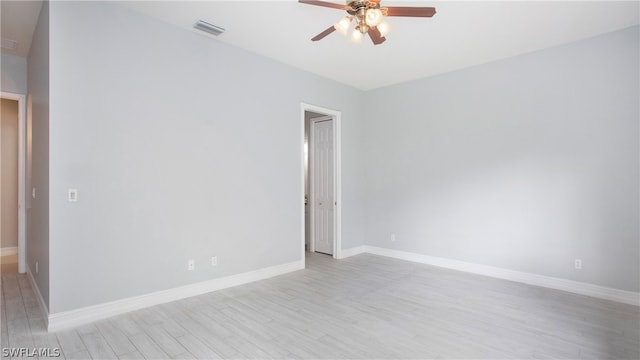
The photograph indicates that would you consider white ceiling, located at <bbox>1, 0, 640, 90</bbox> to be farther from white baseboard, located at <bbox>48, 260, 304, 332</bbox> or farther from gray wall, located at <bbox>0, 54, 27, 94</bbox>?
white baseboard, located at <bbox>48, 260, 304, 332</bbox>

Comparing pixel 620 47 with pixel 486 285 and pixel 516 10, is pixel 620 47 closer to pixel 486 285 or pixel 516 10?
pixel 516 10

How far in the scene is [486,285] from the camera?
163 inches

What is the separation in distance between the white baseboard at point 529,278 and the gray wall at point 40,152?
4523 mm

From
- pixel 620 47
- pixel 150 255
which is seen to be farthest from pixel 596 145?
pixel 150 255

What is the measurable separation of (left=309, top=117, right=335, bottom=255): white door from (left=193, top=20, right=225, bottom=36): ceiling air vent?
8.26ft

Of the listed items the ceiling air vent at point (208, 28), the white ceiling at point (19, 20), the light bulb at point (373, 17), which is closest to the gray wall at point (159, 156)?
the ceiling air vent at point (208, 28)

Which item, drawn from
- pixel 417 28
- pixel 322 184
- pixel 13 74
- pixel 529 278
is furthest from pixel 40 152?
pixel 529 278

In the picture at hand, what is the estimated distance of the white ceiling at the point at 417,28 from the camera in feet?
10.2

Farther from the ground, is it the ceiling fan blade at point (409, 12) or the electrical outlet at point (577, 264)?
the ceiling fan blade at point (409, 12)

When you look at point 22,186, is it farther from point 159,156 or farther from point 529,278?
point 529,278

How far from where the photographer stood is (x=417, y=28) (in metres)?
3.50

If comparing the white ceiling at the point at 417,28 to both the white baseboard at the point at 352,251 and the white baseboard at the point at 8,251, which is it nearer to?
the white baseboard at the point at 352,251

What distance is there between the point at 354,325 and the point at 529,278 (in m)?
2.67

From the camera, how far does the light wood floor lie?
254cm
